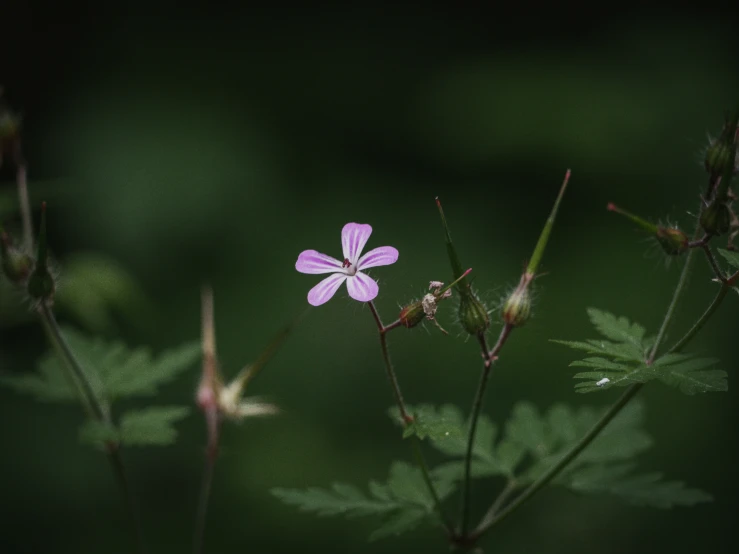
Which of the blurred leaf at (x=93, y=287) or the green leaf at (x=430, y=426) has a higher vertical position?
the blurred leaf at (x=93, y=287)

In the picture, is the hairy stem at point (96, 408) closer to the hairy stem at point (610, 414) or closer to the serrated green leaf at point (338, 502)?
the serrated green leaf at point (338, 502)

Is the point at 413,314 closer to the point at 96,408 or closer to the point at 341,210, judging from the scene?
the point at 96,408

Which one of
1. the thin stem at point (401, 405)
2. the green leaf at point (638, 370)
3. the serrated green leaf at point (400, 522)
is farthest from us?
the serrated green leaf at point (400, 522)

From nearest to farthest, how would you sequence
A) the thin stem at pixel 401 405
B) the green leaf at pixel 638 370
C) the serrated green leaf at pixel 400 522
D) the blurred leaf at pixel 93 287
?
the green leaf at pixel 638 370, the thin stem at pixel 401 405, the serrated green leaf at pixel 400 522, the blurred leaf at pixel 93 287

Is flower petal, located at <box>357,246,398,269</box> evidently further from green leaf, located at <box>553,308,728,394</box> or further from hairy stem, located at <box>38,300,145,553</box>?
hairy stem, located at <box>38,300,145,553</box>

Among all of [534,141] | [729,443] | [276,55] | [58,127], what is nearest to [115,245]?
[58,127]

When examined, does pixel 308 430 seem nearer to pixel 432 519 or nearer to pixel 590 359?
pixel 432 519

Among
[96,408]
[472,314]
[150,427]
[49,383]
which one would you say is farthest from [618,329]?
[49,383]

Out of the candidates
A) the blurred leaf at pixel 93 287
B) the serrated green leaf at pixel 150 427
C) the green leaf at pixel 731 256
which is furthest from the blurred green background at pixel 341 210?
the green leaf at pixel 731 256

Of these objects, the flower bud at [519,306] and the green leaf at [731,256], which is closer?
the green leaf at [731,256]
